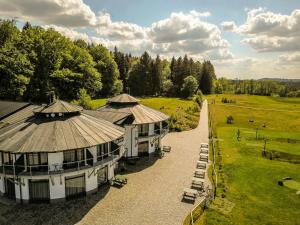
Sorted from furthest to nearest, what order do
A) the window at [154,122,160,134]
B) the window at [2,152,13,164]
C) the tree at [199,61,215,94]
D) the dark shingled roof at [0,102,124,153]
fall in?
the tree at [199,61,215,94], the window at [154,122,160,134], the window at [2,152,13,164], the dark shingled roof at [0,102,124,153]

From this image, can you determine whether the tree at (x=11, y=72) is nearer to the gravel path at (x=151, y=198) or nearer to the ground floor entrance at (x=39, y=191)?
the ground floor entrance at (x=39, y=191)

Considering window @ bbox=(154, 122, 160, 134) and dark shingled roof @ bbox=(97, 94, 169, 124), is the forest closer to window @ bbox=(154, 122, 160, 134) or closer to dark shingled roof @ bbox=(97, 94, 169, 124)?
dark shingled roof @ bbox=(97, 94, 169, 124)

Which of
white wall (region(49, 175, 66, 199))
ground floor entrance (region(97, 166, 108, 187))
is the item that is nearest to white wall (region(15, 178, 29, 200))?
white wall (region(49, 175, 66, 199))

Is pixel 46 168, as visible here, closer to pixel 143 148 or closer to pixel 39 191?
pixel 39 191

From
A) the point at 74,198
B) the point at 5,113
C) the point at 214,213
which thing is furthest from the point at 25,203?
the point at 214,213

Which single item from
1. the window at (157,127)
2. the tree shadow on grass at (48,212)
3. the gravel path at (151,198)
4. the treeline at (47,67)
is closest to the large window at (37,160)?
the tree shadow on grass at (48,212)

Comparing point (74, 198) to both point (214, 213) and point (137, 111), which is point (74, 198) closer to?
point (214, 213)

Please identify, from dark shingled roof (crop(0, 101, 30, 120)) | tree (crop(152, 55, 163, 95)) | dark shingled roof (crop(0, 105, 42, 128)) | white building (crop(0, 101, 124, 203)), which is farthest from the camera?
tree (crop(152, 55, 163, 95))
